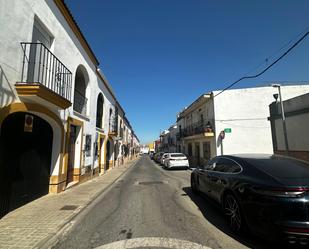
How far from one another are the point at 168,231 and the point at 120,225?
46.1 inches

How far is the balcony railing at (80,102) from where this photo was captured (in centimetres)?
1144

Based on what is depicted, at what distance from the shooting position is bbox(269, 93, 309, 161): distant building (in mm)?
10898

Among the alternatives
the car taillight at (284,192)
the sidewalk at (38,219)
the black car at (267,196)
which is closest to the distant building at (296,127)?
the black car at (267,196)

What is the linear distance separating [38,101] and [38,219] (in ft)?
11.1

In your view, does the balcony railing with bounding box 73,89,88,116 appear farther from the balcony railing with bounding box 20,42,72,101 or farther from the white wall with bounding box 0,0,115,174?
the balcony railing with bounding box 20,42,72,101

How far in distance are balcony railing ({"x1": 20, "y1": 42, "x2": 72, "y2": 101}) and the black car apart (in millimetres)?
Result: 5691

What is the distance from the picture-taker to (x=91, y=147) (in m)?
13.1

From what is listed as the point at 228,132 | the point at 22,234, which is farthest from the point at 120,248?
the point at 228,132

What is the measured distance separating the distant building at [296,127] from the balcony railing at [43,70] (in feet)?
38.3

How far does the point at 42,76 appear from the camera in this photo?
22.0 feet

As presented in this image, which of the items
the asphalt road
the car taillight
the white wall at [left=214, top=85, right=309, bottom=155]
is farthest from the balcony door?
the white wall at [left=214, top=85, right=309, bottom=155]

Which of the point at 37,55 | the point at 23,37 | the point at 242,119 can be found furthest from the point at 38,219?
the point at 242,119

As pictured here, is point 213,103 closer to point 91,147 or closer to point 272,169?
point 91,147

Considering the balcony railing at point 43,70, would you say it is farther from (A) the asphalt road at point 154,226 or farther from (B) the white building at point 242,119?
(B) the white building at point 242,119
